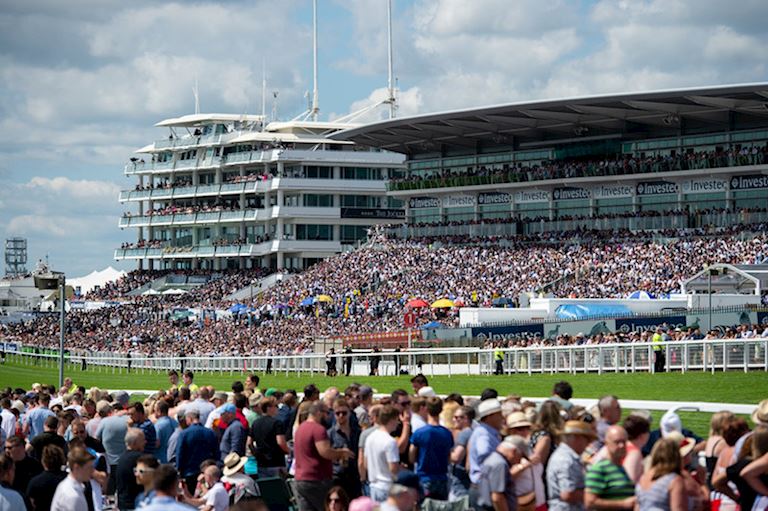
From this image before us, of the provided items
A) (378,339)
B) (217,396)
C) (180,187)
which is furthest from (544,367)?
(180,187)

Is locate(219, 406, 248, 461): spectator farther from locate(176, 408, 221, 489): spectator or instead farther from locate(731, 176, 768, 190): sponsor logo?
locate(731, 176, 768, 190): sponsor logo

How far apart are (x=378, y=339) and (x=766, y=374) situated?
64.1ft

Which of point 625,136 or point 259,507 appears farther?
point 625,136

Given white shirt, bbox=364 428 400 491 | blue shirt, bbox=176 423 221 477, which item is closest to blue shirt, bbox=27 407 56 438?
blue shirt, bbox=176 423 221 477

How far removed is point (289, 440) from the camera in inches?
522

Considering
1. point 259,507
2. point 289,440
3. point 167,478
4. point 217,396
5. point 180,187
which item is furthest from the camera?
point 180,187

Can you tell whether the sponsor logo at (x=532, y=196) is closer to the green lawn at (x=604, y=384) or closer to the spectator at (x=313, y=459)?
the green lawn at (x=604, y=384)

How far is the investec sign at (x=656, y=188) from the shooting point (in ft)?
196

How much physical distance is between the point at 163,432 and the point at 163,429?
1.2 inches

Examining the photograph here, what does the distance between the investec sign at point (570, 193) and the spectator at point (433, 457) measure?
5327 centimetres

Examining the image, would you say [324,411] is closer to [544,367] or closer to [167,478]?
[167,478]

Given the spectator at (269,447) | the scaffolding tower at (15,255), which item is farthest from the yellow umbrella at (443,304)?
the scaffolding tower at (15,255)

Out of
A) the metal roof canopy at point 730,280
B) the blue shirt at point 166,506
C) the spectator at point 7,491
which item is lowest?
the spectator at point 7,491

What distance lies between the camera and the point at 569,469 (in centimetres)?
913
